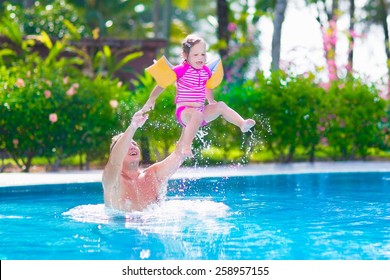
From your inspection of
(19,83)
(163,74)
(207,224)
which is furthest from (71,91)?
(207,224)

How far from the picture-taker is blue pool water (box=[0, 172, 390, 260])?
5.97 metres

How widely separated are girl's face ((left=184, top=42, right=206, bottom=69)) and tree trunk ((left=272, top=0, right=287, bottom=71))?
10627 millimetres

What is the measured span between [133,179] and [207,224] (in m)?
0.96

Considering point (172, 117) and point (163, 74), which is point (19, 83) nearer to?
point (172, 117)

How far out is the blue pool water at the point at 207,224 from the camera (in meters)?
5.97

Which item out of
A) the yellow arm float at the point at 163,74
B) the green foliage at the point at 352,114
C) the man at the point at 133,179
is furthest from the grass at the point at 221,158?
the yellow arm float at the point at 163,74

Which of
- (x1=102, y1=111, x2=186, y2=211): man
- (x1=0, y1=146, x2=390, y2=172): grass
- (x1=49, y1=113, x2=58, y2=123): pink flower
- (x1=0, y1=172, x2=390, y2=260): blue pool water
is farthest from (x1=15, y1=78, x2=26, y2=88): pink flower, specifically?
(x1=102, y1=111, x2=186, y2=211): man

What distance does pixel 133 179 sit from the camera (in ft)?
25.7

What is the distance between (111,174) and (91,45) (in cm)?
1258

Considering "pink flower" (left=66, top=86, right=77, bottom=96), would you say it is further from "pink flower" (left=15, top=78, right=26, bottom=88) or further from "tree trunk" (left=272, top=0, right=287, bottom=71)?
"tree trunk" (left=272, top=0, right=287, bottom=71)

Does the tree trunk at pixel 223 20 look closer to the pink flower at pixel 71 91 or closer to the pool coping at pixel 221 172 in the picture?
the pool coping at pixel 221 172

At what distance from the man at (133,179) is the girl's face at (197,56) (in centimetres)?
76

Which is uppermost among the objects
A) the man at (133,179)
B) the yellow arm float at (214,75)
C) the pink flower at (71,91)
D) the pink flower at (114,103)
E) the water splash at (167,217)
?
the yellow arm float at (214,75)
